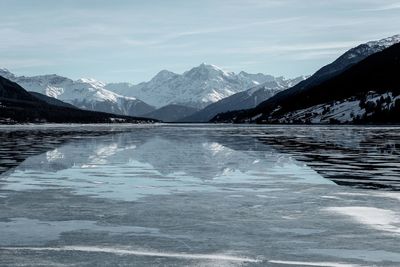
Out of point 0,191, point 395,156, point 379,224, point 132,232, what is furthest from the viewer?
point 395,156

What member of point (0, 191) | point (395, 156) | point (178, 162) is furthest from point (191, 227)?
point (395, 156)

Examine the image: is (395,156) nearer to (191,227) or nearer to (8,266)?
(191,227)

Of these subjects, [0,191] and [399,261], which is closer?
[399,261]

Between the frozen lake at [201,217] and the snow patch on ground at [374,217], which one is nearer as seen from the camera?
the frozen lake at [201,217]

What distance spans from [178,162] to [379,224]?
24.0 m

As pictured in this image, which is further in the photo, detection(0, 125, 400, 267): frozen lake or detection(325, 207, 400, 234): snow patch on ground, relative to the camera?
detection(325, 207, 400, 234): snow patch on ground

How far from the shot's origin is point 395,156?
42281mm

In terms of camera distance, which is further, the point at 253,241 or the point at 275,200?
the point at 275,200

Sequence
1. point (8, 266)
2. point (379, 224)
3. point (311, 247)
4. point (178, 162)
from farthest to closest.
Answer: point (178, 162) → point (379, 224) → point (311, 247) → point (8, 266)

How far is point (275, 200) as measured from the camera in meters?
21.4

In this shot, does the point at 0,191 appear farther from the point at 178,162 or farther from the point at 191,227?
the point at 178,162

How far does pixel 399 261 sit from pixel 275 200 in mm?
9272

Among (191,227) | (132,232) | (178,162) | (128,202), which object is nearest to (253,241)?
(191,227)

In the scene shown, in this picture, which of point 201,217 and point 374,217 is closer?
point 374,217
